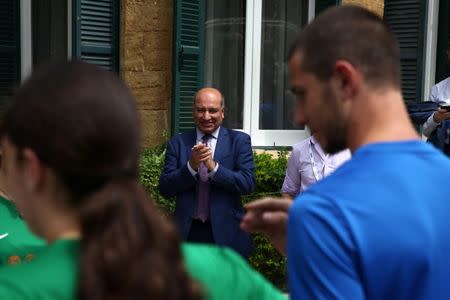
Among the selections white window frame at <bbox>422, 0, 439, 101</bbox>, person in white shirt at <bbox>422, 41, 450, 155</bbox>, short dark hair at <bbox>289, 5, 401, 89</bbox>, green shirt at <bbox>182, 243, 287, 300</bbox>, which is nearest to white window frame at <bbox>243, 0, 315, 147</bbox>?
white window frame at <bbox>422, 0, 439, 101</bbox>

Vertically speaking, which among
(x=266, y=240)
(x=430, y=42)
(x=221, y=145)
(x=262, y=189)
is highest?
(x=430, y=42)

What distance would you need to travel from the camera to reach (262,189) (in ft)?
18.4

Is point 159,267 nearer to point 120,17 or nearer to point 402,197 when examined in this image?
point 402,197

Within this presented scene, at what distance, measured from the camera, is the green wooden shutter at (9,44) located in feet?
17.8

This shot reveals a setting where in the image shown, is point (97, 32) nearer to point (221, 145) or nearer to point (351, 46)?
point (221, 145)

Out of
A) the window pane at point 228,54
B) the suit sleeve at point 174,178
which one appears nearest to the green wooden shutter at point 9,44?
the suit sleeve at point 174,178

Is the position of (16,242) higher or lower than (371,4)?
lower

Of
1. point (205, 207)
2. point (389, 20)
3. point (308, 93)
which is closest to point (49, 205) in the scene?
point (308, 93)

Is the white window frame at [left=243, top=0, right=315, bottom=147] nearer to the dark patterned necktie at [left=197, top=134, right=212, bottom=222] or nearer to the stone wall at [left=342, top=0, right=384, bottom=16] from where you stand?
the stone wall at [left=342, top=0, right=384, bottom=16]

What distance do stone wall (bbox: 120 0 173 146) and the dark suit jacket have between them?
148 cm

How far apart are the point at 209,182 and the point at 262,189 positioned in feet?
4.74

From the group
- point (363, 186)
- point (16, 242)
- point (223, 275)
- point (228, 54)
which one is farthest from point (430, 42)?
point (223, 275)

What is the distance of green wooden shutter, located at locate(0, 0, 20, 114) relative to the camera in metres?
5.43

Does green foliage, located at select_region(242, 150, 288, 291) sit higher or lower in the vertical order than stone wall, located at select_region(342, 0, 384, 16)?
lower
